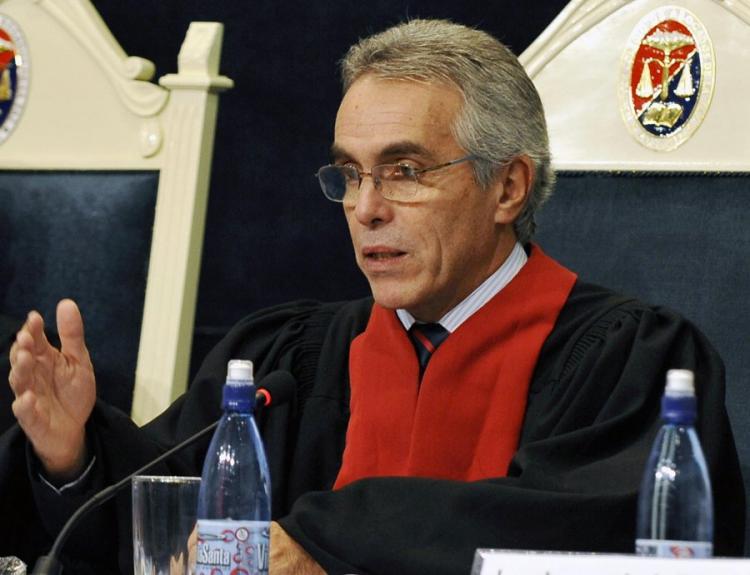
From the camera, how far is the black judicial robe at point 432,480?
170cm

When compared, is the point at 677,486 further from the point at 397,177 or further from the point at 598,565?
the point at 397,177

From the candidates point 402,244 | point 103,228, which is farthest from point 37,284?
point 402,244

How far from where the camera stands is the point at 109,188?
8.48 ft

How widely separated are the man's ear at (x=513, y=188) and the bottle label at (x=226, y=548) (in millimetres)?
940

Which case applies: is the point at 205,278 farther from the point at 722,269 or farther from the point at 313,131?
the point at 722,269

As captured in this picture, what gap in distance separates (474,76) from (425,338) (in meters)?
0.38

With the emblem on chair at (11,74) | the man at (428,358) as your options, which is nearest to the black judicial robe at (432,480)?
the man at (428,358)

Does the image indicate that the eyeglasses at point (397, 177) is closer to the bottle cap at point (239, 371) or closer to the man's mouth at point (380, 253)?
the man's mouth at point (380, 253)

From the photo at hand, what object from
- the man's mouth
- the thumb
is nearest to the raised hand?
the thumb

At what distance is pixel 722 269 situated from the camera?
218 centimetres

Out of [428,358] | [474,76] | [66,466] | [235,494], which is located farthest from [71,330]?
[474,76]

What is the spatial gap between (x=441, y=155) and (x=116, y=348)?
72cm

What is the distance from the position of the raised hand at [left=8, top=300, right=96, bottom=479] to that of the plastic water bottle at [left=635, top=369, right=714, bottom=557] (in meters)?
0.70

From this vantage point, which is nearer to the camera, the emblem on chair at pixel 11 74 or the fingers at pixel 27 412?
the fingers at pixel 27 412
